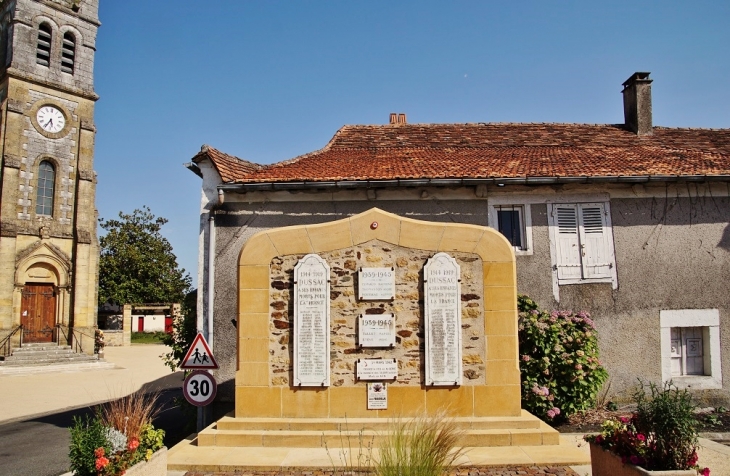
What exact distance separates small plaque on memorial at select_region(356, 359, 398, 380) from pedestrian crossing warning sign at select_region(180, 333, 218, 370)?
2066 mm

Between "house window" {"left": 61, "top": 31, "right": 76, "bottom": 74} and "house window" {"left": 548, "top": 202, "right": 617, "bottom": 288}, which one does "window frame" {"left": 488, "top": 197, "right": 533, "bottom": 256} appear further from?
"house window" {"left": 61, "top": 31, "right": 76, "bottom": 74}

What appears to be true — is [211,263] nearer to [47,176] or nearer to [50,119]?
[47,176]

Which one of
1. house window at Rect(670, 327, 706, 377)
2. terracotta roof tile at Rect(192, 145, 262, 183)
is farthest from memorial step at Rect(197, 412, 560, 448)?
terracotta roof tile at Rect(192, 145, 262, 183)

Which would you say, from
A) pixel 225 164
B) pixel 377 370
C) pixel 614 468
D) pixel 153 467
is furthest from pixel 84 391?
pixel 614 468

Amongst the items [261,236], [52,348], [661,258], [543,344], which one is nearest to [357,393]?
[261,236]

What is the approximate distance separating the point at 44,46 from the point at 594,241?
83.5 ft

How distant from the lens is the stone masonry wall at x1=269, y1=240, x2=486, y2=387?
7.89 m

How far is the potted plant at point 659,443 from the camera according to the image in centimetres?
496

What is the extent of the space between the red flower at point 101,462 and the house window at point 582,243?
305 inches

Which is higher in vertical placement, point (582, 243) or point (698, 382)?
point (582, 243)

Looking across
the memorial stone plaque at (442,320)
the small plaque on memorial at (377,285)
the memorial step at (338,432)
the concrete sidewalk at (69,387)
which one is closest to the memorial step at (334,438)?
the memorial step at (338,432)

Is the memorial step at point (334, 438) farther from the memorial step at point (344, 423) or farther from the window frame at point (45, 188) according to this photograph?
the window frame at point (45, 188)

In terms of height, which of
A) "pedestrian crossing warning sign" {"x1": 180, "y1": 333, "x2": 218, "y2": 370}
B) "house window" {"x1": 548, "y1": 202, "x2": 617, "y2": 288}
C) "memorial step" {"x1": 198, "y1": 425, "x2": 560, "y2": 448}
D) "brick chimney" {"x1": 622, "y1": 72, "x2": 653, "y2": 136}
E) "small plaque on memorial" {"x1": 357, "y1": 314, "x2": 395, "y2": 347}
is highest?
"brick chimney" {"x1": 622, "y1": 72, "x2": 653, "y2": 136}

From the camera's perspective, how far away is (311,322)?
796cm
